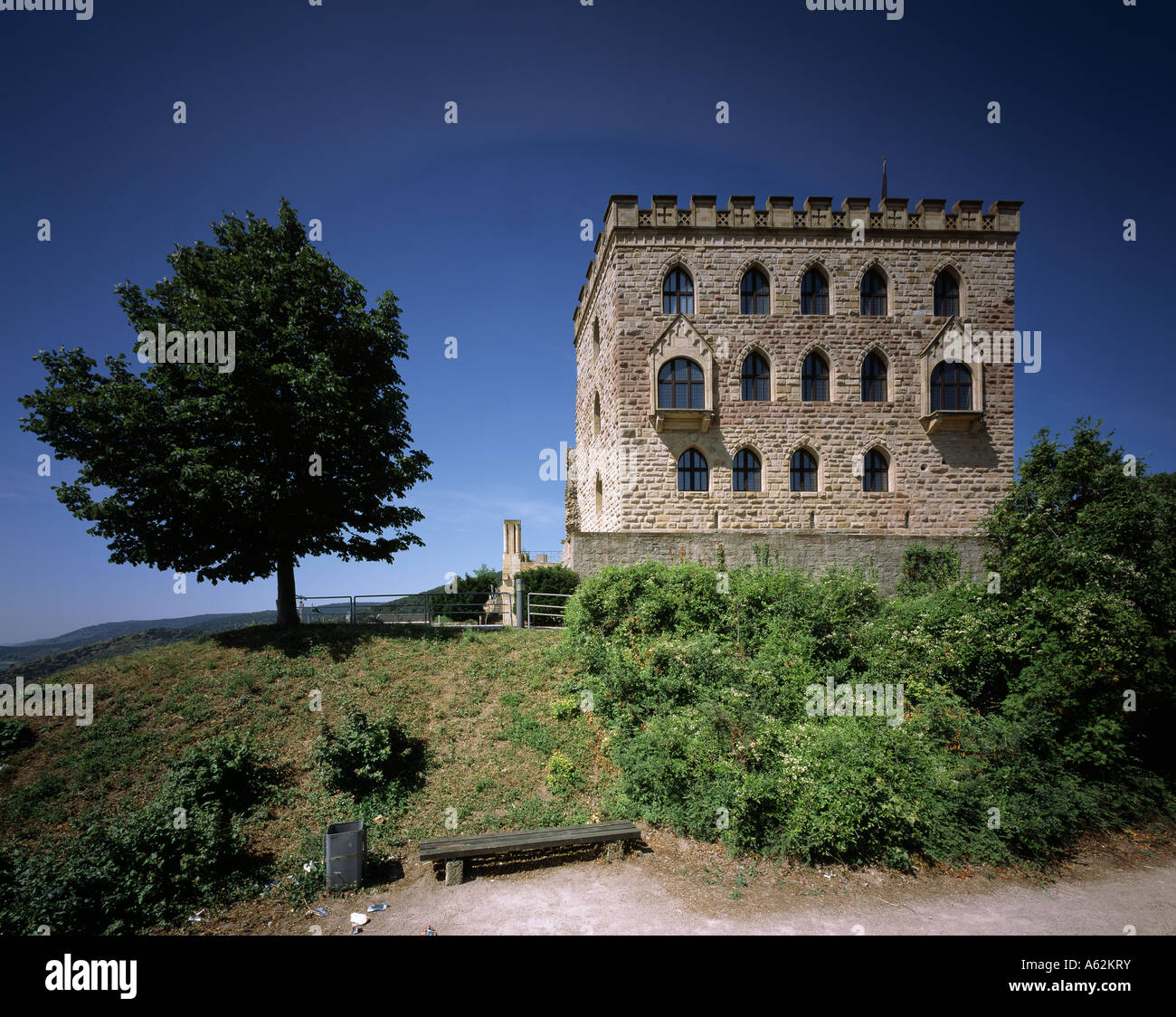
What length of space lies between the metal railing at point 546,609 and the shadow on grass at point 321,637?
2.09 meters

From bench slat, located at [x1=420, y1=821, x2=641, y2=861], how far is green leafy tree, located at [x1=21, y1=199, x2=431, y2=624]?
9.35 meters

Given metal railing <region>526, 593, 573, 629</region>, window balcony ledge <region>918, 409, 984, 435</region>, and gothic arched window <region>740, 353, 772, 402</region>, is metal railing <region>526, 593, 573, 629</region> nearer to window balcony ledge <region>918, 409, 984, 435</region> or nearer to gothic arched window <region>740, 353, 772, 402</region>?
gothic arched window <region>740, 353, 772, 402</region>

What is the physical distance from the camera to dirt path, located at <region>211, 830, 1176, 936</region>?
20.1 feet

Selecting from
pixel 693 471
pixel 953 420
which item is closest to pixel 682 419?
pixel 693 471

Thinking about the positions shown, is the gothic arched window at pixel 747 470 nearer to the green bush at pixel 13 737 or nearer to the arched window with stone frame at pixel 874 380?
the arched window with stone frame at pixel 874 380

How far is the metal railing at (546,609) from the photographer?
16.0m

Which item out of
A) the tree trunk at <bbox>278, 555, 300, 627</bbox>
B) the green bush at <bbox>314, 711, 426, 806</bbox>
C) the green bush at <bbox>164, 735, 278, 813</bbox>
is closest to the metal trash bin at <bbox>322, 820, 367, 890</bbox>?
the green bush at <bbox>314, 711, 426, 806</bbox>

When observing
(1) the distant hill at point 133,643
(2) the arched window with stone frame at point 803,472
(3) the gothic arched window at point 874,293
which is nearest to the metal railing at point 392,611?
(1) the distant hill at point 133,643

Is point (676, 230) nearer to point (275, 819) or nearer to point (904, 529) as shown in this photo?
point (904, 529)

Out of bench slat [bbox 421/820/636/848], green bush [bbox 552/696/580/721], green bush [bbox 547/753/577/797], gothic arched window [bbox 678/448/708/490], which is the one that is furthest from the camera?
gothic arched window [bbox 678/448/708/490]

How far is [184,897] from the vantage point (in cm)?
662

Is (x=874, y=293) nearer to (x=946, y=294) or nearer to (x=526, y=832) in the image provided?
(x=946, y=294)

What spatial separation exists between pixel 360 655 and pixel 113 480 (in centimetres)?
692
